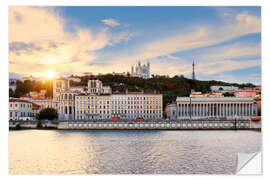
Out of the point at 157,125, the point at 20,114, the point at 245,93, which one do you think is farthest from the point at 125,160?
the point at 245,93

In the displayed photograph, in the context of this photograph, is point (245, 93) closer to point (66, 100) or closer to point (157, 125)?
point (157, 125)

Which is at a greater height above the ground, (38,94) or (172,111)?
(38,94)

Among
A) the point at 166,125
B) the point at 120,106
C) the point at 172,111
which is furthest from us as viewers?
the point at 172,111

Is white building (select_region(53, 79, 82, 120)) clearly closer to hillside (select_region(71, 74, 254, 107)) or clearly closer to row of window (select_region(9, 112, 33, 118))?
hillside (select_region(71, 74, 254, 107))

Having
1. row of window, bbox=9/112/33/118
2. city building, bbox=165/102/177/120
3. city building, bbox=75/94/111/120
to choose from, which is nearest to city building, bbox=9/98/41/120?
row of window, bbox=9/112/33/118

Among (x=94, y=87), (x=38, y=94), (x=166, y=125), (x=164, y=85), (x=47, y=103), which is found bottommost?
(x=166, y=125)
